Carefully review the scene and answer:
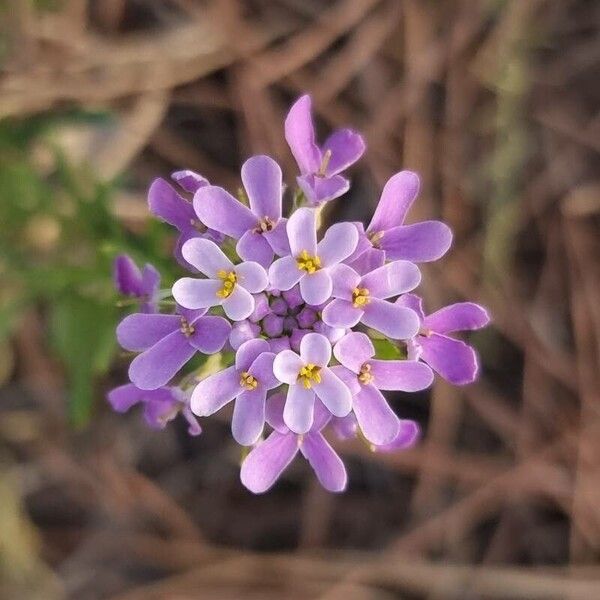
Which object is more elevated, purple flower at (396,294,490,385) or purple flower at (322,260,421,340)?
purple flower at (322,260,421,340)

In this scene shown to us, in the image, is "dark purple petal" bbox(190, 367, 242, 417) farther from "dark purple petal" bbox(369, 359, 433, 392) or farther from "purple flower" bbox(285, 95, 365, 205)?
"purple flower" bbox(285, 95, 365, 205)

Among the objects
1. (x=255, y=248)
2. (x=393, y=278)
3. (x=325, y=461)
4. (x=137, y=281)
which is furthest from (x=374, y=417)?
(x=137, y=281)

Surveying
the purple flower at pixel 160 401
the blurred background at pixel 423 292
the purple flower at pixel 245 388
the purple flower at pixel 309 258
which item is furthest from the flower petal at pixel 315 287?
the blurred background at pixel 423 292

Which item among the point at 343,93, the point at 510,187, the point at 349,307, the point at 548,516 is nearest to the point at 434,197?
the point at 510,187

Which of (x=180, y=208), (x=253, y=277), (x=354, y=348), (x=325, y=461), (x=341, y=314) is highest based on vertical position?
(x=180, y=208)

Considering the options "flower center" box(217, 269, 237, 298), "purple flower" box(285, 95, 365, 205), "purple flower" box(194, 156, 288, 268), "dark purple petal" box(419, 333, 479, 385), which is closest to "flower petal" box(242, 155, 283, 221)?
"purple flower" box(194, 156, 288, 268)

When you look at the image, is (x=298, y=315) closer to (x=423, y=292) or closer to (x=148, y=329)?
(x=148, y=329)

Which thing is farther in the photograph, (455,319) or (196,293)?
(455,319)

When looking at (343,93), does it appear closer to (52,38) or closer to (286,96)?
(286,96)
